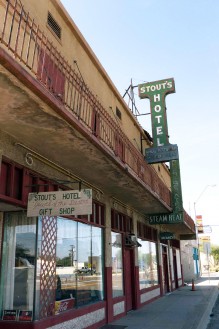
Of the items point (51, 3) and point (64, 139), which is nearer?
point (64, 139)

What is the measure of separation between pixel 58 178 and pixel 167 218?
29.1ft

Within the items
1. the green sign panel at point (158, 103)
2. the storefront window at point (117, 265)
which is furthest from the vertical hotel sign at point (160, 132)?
the storefront window at point (117, 265)

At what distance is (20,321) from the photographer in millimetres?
6695

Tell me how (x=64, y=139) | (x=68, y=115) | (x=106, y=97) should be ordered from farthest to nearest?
(x=106, y=97)
(x=64, y=139)
(x=68, y=115)

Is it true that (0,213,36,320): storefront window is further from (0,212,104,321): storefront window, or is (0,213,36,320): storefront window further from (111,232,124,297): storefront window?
(111,232,124,297): storefront window

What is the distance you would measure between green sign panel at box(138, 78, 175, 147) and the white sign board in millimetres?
8555

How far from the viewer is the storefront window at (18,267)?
6797 mm

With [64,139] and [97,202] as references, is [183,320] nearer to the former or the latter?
[97,202]

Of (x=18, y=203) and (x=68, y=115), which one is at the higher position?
(x=68, y=115)

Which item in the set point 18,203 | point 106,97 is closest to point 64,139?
point 18,203

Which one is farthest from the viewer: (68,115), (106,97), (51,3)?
(106,97)

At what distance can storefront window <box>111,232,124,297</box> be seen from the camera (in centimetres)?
1178

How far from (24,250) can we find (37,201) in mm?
1298

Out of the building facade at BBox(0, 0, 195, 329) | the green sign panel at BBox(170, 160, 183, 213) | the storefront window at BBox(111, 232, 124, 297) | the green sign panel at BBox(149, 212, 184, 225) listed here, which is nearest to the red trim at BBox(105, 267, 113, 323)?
the building facade at BBox(0, 0, 195, 329)
